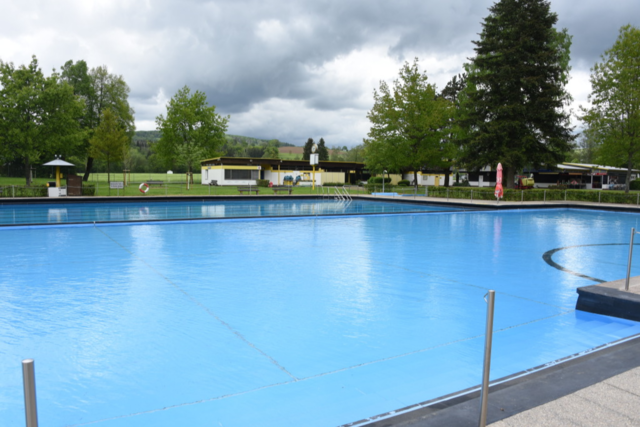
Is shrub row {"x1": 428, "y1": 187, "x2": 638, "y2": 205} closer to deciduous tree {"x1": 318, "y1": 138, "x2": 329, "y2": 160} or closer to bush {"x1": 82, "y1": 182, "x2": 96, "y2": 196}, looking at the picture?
bush {"x1": 82, "y1": 182, "x2": 96, "y2": 196}

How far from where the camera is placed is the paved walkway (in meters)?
3.16

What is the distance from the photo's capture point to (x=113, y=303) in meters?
7.33

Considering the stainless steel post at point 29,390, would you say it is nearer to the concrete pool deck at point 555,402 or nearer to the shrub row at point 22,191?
the concrete pool deck at point 555,402

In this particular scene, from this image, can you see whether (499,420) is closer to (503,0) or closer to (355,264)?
(355,264)

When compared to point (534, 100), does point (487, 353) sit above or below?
below

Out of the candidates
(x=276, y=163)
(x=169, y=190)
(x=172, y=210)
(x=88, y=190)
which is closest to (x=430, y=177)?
(x=276, y=163)

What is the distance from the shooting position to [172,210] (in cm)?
2589

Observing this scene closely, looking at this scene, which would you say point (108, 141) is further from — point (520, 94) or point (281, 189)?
point (520, 94)

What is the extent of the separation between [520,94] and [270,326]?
1421 inches

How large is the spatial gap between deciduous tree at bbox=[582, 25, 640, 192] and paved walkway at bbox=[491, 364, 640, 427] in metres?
36.9

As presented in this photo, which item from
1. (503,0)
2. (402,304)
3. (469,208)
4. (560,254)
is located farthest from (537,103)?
(402,304)

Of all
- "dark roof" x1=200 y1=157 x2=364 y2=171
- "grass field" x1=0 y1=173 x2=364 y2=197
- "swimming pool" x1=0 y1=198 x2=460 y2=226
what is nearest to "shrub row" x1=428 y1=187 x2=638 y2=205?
"swimming pool" x1=0 y1=198 x2=460 y2=226

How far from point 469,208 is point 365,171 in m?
38.6

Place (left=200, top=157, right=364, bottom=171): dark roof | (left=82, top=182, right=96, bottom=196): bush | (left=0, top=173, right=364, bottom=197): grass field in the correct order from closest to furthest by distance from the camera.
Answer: (left=82, top=182, right=96, bottom=196): bush, (left=0, top=173, right=364, bottom=197): grass field, (left=200, top=157, right=364, bottom=171): dark roof
